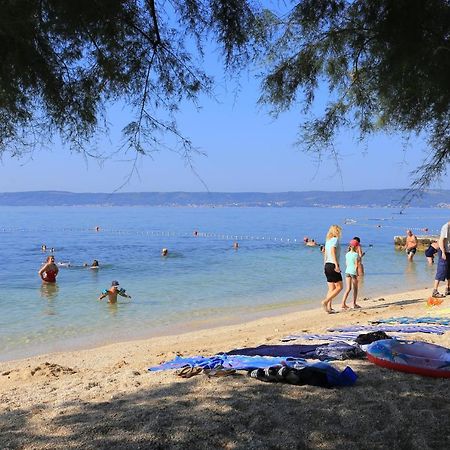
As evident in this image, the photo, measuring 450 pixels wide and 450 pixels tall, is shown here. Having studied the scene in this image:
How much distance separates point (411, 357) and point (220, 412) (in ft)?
7.40

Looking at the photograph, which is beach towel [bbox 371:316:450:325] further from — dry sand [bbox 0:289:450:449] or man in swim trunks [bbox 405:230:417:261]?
man in swim trunks [bbox 405:230:417:261]

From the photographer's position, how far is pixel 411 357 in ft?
17.4

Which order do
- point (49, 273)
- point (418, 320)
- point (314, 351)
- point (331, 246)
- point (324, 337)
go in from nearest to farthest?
point (314, 351) < point (324, 337) < point (418, 320) < point (331, 246) < point (49, 273)

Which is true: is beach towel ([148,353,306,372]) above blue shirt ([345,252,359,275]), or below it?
below

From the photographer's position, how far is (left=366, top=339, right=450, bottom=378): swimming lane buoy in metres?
5.10

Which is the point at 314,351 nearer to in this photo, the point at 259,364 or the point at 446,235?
the point at 259,364

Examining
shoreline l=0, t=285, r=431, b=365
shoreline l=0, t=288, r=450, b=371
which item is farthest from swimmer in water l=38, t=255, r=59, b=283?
shoreline l=0, t=288, r=450, b=371

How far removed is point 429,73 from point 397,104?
1.27ft

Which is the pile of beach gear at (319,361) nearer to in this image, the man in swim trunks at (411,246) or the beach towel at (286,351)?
the beach towel at (286,351)

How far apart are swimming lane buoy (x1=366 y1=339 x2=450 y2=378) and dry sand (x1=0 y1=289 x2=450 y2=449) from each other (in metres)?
0.12

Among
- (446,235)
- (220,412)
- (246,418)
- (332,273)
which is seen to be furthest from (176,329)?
(246,418)

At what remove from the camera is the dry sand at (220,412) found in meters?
3.60

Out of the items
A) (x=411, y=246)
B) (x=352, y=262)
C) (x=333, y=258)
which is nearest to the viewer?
(x=333, y=258)

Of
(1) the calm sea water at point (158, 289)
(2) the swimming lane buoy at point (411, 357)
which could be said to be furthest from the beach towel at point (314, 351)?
(1) the calm sea water at point (158, 289)
